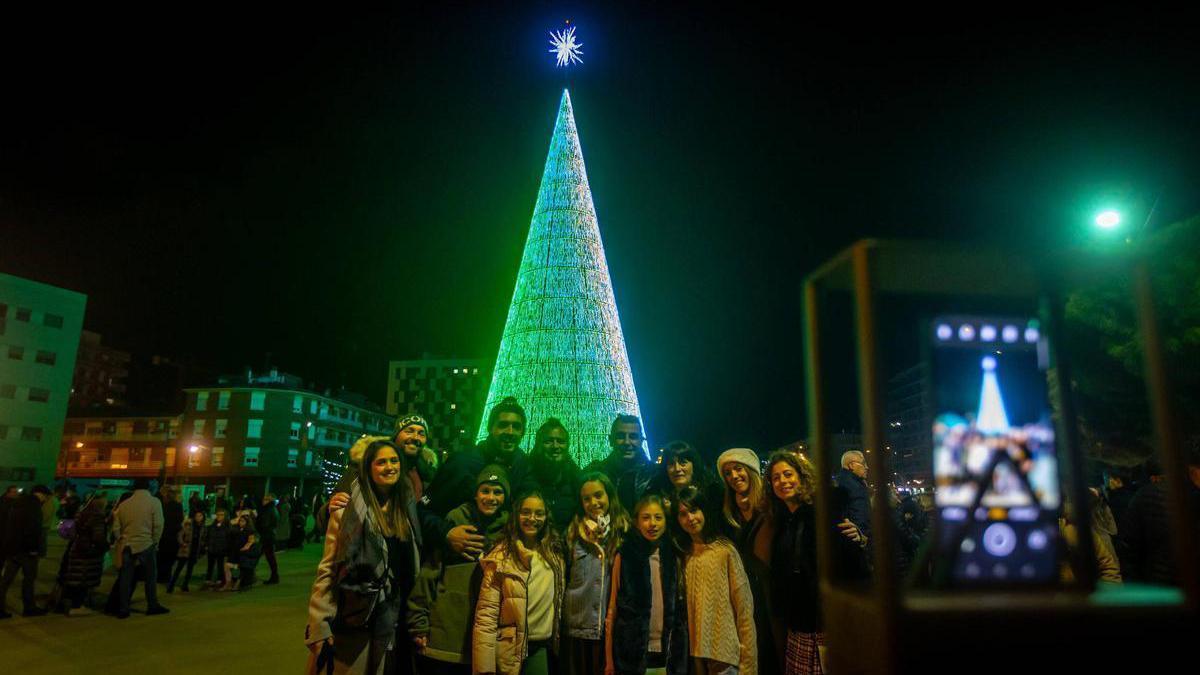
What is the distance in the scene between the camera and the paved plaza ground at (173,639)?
265 inches

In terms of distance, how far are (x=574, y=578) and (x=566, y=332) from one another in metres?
11.6

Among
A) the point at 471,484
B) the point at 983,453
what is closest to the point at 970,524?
the point at 983,453

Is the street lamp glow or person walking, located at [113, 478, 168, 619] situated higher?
the street lamp glow

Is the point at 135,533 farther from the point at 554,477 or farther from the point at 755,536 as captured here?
the point at 755,536

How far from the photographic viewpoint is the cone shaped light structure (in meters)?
15.7

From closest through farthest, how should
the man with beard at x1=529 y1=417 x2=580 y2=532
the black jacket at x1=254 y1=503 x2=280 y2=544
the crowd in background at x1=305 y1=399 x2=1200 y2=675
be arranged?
the crowd in background at x1=305 y1=399 x2=1200 y2=675, the man with beard at x1=529 y1=417 x2=580 y2=532, the black jacket at x1=254 y1=503 x2=280 y2=544

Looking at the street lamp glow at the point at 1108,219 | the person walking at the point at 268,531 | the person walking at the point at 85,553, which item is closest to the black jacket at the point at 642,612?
the street lamp glow at the point at 1108,219

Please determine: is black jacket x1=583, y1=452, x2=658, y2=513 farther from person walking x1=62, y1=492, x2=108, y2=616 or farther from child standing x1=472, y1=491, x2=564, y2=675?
person walking x1=62, y1=492, x2=108, y2=616

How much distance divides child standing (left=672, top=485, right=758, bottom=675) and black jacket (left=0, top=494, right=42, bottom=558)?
987 cm

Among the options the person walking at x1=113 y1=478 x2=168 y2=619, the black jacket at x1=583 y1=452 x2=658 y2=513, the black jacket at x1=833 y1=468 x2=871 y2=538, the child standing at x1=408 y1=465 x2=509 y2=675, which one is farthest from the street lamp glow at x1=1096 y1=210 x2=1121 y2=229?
the person walking at x1=113 y1=478 x2=168 y2=619

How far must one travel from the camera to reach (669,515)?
185 inches

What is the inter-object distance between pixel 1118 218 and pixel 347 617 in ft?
28.8

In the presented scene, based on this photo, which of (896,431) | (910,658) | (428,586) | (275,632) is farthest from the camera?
(896,431)

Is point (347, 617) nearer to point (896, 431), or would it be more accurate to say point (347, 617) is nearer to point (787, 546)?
point (787, 546)
